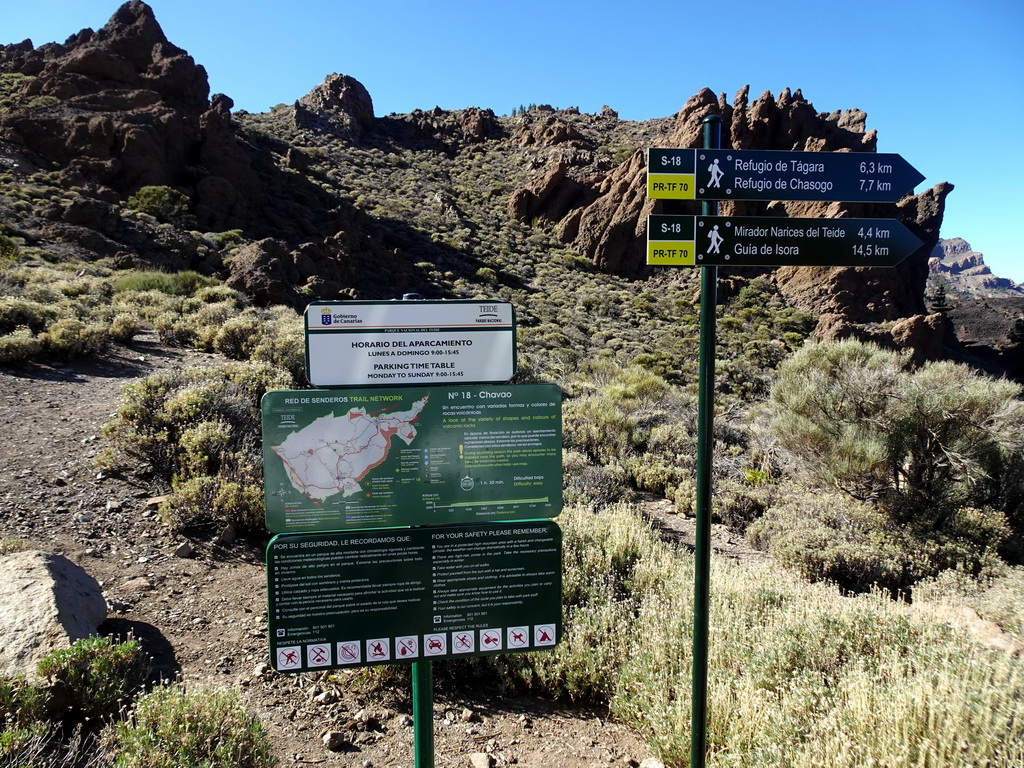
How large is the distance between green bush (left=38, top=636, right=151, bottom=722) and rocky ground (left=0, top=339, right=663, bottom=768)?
17.6 inches

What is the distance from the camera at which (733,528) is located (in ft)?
24.0

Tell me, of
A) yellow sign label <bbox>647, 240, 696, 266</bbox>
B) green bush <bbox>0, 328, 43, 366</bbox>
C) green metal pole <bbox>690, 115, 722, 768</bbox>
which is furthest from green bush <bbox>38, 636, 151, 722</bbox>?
green bush <bbox>0, 328, 43, 366</bbox>

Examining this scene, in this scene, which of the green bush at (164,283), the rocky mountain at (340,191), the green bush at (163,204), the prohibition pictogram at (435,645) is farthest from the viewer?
the green bush at (163,204)

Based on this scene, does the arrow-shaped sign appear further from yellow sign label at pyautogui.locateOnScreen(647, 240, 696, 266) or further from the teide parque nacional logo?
the teide parque nacional logo

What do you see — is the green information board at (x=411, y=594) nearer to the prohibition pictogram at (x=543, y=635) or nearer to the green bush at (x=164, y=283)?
the prohibition pictogram at (x=543, y=635)

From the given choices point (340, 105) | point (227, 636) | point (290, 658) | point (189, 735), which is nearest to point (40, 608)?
point (227, 636)

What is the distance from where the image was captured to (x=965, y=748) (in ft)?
6.89

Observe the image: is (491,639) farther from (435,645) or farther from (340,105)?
(340,105)

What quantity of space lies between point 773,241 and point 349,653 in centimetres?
240

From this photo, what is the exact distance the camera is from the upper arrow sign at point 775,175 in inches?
90.0

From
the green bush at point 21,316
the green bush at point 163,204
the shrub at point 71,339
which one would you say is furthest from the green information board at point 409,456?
the green bush at point 163,204

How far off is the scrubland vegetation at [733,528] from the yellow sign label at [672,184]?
88.6 inches

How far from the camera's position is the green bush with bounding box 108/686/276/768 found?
225cm

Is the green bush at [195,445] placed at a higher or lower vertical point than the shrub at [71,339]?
lower
